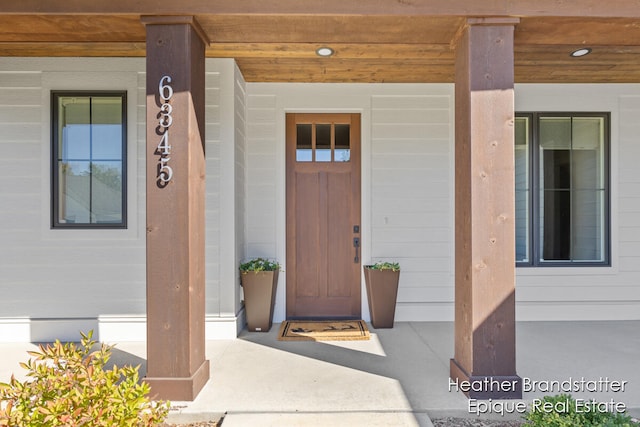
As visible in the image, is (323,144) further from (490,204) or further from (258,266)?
(490,204)

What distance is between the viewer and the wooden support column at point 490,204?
8.79 ft

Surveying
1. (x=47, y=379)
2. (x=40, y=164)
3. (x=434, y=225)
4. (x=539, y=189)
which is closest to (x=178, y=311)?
(x=47, y=379)

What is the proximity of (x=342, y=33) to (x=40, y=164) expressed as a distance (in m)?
3.24

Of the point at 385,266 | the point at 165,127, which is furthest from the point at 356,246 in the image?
the point at 165,127

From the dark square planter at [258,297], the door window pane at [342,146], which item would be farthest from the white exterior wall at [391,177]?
the dark square planter at [258,297]

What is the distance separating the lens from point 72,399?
4.99ft

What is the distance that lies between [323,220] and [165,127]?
2.43m

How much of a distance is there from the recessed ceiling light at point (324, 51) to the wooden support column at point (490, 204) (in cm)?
134

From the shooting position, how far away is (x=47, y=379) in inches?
63.8

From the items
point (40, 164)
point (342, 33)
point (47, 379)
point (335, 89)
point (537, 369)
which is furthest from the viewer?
point (335, 89)

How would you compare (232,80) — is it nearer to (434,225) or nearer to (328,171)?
(328,171)

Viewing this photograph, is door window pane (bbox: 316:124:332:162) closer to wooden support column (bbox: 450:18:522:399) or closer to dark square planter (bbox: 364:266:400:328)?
dark square planter (bbox: 364:266:400:328)

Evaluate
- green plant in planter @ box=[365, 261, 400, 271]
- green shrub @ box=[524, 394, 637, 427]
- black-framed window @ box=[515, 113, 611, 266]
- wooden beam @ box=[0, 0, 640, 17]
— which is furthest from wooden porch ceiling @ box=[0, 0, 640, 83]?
green shrub @ box=[524, 394, 637, 427]

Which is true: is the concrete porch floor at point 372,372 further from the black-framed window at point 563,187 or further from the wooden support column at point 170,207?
the black-framed window at point 563,187
